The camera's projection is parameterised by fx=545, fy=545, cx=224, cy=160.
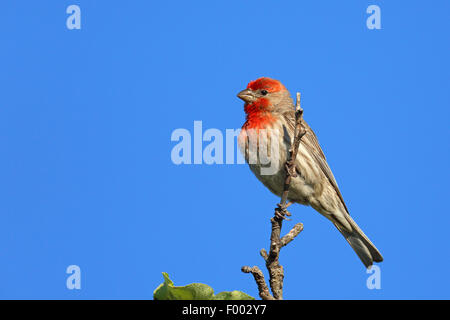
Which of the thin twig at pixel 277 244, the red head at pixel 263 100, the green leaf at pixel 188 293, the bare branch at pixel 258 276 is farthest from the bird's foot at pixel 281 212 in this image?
the green leaf at pixel 188 293

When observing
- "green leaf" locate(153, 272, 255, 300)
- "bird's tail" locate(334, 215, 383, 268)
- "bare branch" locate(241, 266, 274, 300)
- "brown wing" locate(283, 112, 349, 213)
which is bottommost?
"bird's tail" locate(334, 215, 383, 268)

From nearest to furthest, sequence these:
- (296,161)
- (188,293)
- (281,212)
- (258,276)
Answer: (188,293), (258,276), (281,212), (296,161)

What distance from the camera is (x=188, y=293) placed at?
382cm

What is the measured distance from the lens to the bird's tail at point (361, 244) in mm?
9422

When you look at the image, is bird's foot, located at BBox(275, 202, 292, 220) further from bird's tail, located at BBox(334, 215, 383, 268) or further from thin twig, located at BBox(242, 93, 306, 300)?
bird's tail, located at BBox(334, 215, 383, 268)

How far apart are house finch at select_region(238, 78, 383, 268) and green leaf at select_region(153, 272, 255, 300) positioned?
4.79 m

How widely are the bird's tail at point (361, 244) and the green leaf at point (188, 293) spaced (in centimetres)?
605

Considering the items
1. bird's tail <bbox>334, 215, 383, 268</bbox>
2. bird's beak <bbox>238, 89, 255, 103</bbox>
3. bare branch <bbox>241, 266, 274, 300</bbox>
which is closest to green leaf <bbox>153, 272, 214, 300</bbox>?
bare branch <bbox>241, 266, 274, 300</bbox>

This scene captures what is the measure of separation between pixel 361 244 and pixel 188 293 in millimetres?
6386

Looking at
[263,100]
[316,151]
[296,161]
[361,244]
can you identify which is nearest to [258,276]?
[296,161]

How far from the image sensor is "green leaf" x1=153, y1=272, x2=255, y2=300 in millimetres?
3768

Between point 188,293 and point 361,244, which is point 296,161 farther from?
point 188,293

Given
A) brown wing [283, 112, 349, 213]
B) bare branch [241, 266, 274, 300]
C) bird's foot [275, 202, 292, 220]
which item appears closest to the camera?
bare branch [241, 266, 274, 300]
